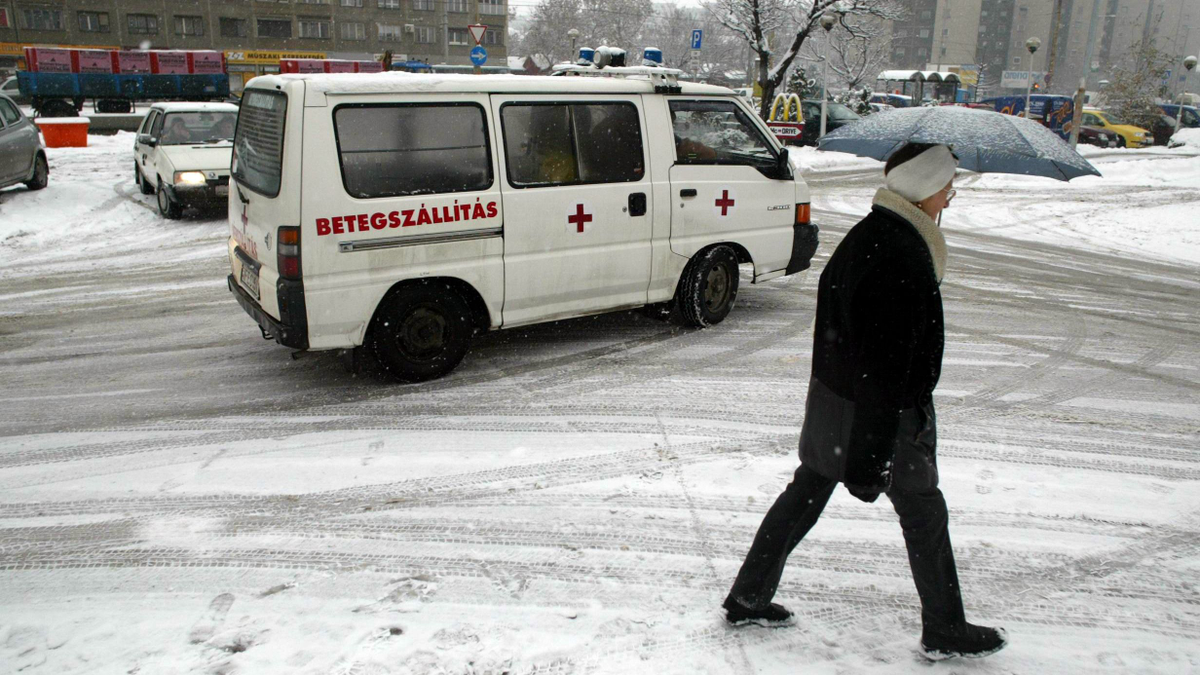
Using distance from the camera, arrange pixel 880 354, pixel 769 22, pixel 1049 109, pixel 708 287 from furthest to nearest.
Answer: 1. pixel 1049 109
2. pixel 769 22
3. pixel 708 287
4. pixel 880 354

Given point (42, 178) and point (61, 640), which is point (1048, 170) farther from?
point (42, 178)

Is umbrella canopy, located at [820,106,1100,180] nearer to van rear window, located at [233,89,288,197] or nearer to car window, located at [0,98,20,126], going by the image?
van rear window, located at [233,89,288,197]

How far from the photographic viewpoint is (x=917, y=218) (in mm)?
2637

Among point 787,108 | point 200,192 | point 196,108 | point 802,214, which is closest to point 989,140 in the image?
point 802,214

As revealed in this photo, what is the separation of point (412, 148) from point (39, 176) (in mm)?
10890

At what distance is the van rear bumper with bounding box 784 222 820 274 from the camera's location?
23.7 ft

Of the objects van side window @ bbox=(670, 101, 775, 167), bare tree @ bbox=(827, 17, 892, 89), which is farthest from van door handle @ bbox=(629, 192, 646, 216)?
bare tree @ bbox=(827, 17, 892, 89)

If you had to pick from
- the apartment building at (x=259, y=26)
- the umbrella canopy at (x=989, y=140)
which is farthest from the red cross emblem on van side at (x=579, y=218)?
the apartment building at (x=259, y=26)

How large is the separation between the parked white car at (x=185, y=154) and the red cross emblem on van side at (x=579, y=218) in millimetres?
7759

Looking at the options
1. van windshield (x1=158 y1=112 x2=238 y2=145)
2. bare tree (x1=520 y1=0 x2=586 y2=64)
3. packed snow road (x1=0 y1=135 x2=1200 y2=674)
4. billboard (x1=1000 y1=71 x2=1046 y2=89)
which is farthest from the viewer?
billboard (x1=1000 y1=71 x2=1046 y2=89)

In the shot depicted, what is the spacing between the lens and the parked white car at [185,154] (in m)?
11.8

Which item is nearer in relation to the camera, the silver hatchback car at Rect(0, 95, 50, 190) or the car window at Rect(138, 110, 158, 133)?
the silver hatchback car at Rect(0, 95, 50, 190)

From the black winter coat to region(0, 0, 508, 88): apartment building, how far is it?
61.1 meters

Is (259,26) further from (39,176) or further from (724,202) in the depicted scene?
(724,202)
